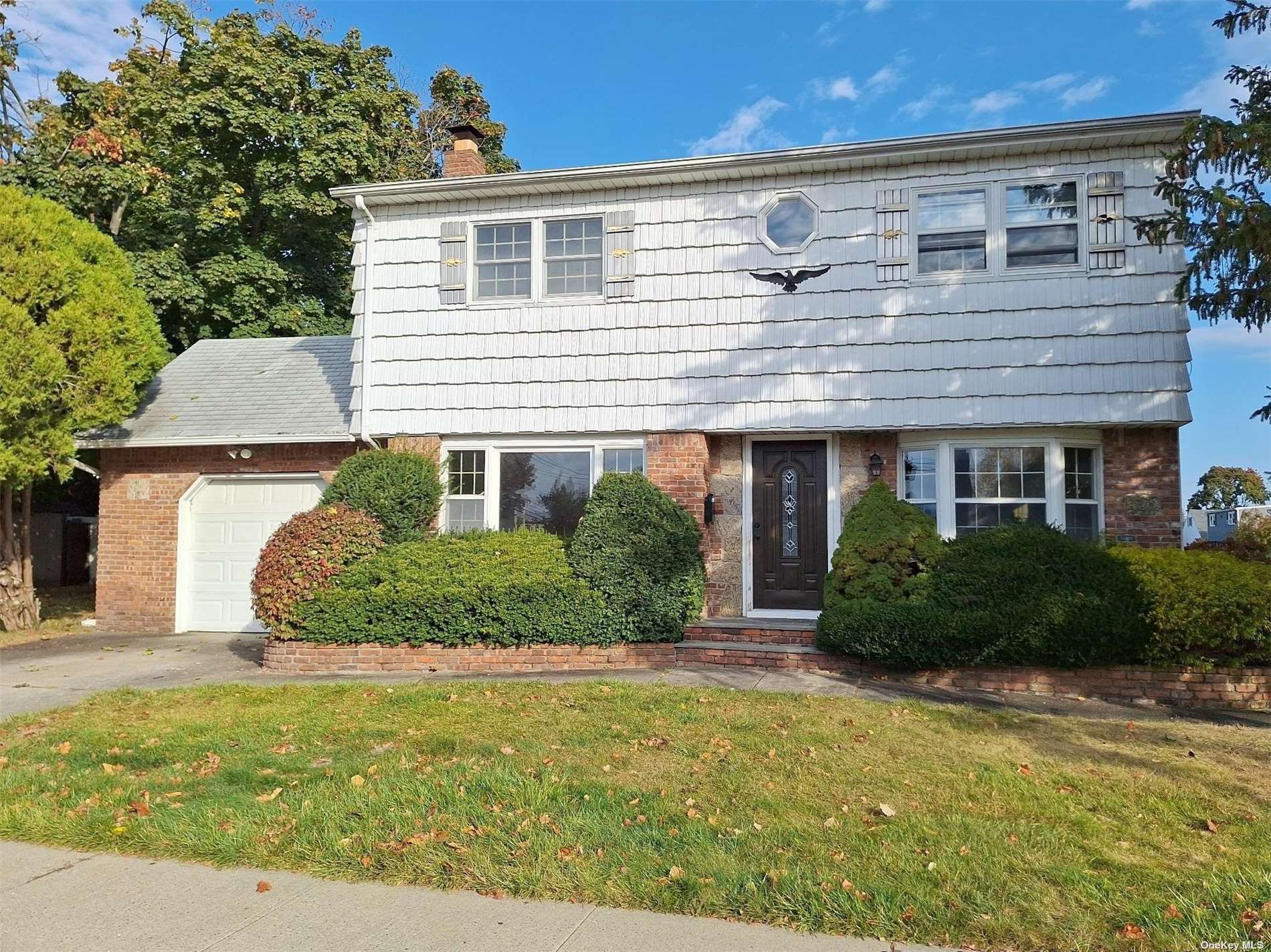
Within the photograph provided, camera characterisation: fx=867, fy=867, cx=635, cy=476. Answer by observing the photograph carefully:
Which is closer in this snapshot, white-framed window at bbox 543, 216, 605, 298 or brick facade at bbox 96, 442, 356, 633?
white-framed window at bbox 543, 216, 605, 298

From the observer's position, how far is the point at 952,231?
9.88 metres

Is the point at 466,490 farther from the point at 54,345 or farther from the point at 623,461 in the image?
the point at 54,345

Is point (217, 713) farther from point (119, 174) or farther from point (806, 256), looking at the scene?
point (119, 174)

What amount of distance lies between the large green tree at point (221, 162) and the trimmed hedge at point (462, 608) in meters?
11.7

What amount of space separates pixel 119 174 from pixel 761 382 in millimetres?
15164

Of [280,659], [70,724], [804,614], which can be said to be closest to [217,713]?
[70,724]

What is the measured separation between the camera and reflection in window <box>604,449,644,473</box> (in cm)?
1075

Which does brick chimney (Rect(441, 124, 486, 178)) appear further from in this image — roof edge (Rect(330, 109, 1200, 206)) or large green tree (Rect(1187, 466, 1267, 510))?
large green tree (Rect(1187, 466, 1267, 510))

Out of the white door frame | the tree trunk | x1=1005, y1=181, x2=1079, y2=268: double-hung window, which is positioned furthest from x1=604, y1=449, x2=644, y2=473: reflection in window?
the tree trunk

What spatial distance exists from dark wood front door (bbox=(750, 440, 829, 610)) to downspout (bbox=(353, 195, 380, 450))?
5001 millimetres

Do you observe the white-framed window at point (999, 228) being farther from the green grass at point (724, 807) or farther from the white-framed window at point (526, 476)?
the green grass at point (724, 807)

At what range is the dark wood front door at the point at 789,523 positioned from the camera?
10289mm

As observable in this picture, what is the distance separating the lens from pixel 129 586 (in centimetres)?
1243

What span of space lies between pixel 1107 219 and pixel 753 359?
13.3ft
